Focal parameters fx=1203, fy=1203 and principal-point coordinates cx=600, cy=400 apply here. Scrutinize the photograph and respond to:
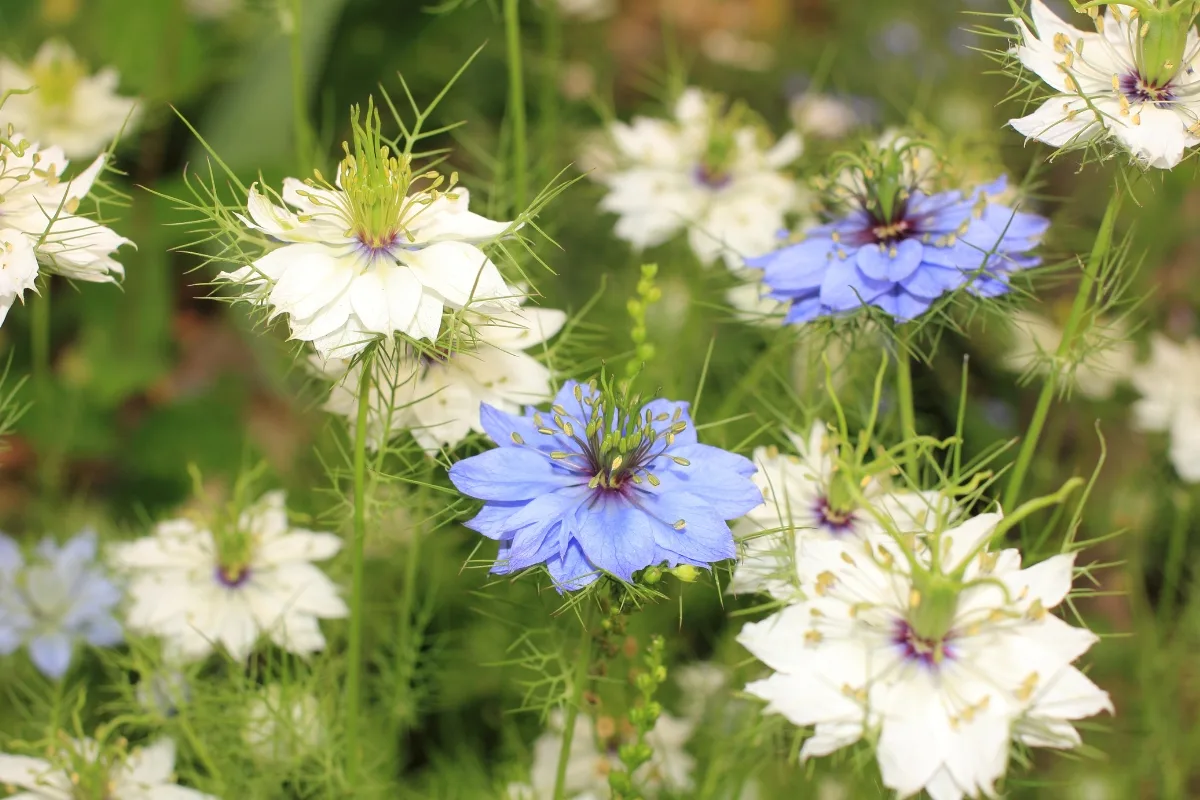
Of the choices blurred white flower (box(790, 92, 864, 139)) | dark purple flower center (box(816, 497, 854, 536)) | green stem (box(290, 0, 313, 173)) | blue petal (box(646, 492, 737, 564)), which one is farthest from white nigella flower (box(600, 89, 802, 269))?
blue petal (box(646, 492, 737, 564))

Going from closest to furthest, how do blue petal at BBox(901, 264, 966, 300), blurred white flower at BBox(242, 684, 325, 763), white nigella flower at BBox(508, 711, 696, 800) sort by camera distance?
blue petal at BBox(901, 264, 966, 300) < blurred white flower at BBox(242, 684, 325, 763) < white nigella flower at BBox(508, 711, 696, 800)

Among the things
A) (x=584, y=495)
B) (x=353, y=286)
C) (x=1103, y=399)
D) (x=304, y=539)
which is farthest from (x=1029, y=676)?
(x=1103, y=399)

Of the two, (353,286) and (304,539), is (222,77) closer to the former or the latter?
(304,539)

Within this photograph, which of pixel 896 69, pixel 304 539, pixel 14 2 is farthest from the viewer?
pixel 896 69

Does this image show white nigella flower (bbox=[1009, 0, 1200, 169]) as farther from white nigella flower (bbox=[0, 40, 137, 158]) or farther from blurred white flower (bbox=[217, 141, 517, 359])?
white nigella flower (bbox=[0, 40, 137, 158])

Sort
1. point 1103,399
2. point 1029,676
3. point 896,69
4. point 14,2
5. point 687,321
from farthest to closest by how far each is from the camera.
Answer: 1. point 896,69
2. point 14,2
3. point 1103,399
4. point 687,321
5. point 1029,676

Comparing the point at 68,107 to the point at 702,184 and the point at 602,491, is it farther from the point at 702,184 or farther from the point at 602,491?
the point at 602,491
